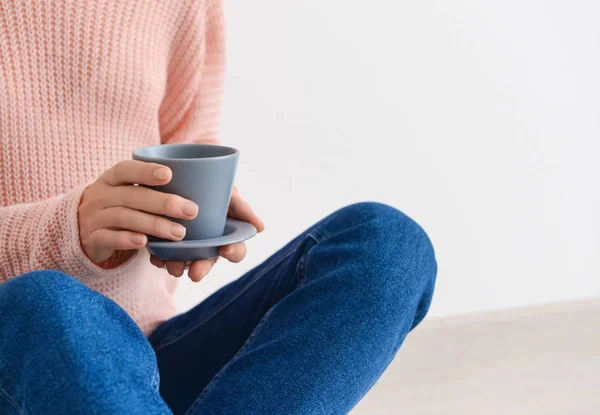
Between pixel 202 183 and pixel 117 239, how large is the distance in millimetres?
88

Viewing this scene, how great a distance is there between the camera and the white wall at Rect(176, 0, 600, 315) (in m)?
1.32

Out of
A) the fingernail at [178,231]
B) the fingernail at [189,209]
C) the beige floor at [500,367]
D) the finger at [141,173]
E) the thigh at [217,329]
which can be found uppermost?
the finger at [141,173]

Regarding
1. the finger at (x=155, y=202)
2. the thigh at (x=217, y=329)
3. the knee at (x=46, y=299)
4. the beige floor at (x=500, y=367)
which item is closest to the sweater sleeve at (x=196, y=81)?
the thigh at (x=217, y=329)

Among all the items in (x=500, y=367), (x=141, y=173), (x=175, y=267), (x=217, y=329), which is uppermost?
(x=141, y=173)

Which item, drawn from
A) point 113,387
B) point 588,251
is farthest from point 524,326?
point 113,387

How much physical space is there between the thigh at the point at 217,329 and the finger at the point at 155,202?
0.62 ft

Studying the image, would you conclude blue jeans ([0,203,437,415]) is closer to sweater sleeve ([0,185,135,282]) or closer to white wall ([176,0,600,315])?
sweater sleeve ([0,185,135,282])

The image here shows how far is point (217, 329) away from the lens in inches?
31.7

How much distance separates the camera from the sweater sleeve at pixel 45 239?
0.66 metres

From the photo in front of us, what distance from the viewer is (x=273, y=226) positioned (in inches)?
54.5

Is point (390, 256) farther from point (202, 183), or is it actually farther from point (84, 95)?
point (84, 95)

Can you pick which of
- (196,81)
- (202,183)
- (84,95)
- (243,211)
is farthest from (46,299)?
(196,81)

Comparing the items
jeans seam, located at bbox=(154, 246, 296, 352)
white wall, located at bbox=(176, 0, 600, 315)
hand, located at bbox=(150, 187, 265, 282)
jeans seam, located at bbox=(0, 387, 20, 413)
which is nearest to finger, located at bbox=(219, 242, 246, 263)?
hand, located at bbox=(150, 187, 265, 282)

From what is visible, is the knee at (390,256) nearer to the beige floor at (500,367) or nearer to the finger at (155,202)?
the finger at (155,202)
